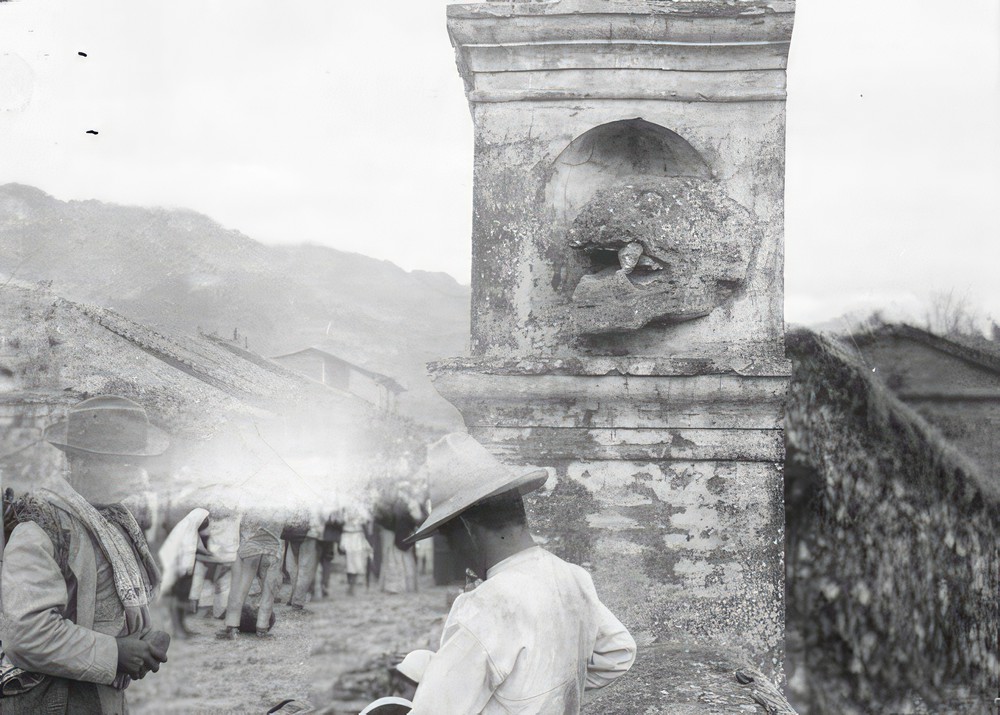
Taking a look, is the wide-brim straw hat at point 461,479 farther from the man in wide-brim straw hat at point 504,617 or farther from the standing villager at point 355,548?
the standing villager at point 355,548

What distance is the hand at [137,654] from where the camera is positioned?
3.24m

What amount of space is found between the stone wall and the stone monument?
2.81ft

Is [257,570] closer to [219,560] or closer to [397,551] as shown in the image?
[219,560]

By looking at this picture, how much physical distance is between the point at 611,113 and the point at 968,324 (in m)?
5.98

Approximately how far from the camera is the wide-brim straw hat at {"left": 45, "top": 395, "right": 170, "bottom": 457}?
3.88 m

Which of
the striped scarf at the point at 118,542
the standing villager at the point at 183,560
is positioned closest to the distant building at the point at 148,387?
the standing villager at the point at 183,560

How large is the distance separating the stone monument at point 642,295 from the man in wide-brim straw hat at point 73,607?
1.42 m

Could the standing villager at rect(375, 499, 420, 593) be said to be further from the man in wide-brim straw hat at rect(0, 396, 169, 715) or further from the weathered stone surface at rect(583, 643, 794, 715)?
the weathered stone surface at rect(583, 643, 794, 715)

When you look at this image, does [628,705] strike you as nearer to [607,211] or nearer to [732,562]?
[732,562]

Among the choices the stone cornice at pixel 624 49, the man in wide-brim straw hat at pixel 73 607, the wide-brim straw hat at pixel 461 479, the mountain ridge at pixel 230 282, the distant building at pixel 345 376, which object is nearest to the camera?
the wide-brim straw hat at pixel 461 479

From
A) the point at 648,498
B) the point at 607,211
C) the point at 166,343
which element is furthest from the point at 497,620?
the point at 166,343

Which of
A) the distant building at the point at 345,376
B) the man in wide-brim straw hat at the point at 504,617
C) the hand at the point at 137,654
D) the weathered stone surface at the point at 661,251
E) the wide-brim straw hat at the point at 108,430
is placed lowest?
the hand at the point at 137,654

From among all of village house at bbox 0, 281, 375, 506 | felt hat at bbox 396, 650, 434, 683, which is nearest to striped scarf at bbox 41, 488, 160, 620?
felt hat at bbox 396, 650, 434, 683

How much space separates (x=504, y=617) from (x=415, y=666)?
1.26 feet
